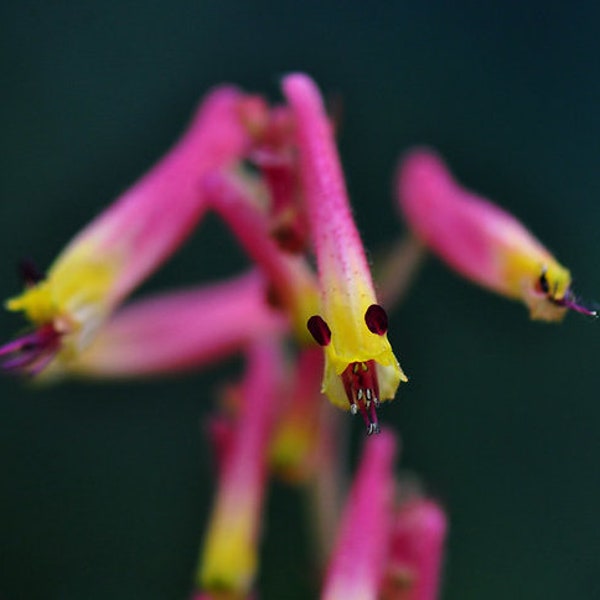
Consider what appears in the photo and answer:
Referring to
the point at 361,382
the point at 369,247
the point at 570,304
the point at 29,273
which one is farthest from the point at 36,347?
the point at 369,247

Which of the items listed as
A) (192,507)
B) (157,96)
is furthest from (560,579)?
(157,96)

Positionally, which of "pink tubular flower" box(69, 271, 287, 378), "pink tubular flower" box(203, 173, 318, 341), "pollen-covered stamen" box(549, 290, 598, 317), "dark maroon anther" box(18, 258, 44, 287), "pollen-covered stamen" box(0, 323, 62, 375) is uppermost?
"pink tubular flower" box(69, 271, 287, 378)

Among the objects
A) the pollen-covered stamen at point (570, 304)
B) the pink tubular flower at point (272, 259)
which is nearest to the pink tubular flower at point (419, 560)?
the pink tubular flower at point (272, 259)

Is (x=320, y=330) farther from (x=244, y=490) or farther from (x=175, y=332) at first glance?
(x=175, y=332)

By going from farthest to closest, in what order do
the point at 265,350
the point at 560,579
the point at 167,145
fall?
1. the point at 167,145
2. the point at 560,579
3. the point at 265,350

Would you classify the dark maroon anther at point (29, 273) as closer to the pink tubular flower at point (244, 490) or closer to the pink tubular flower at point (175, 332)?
the pink tubular flower at point (175, 332)

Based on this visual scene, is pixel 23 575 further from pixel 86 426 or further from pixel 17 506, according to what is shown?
pixel 86 426

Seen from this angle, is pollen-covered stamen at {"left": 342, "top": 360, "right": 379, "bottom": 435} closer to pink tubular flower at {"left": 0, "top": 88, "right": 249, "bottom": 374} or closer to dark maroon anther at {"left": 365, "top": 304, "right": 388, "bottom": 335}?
dark maroon anther at {"left": 365, "top": 304, "right": 388, "bottom": 335}

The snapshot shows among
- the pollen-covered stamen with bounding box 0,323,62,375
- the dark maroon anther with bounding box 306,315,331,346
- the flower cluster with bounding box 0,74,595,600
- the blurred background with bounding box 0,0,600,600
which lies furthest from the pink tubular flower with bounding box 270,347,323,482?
the blurred background with bounding box 0,0,600,600
